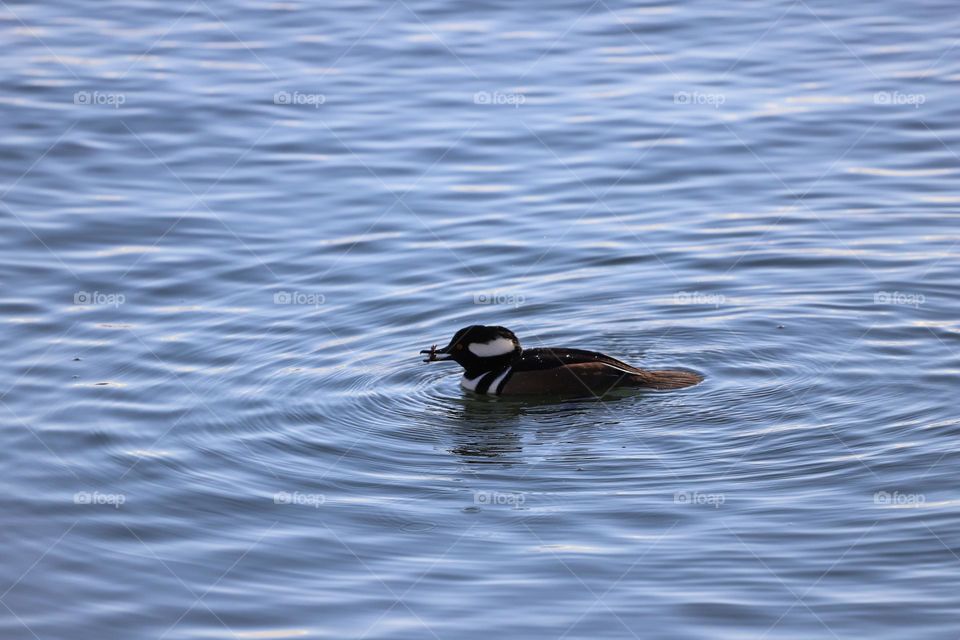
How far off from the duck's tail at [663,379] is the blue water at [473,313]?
0.16 m

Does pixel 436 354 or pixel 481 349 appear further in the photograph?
pixel 436 354

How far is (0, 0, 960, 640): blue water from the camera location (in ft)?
27.5

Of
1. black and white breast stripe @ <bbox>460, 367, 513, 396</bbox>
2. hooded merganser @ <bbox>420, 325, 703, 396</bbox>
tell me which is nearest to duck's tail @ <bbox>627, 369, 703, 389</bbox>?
hooded merganser @ <bbox>420, 325, 703, 396</bbox>

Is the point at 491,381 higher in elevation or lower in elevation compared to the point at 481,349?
lower

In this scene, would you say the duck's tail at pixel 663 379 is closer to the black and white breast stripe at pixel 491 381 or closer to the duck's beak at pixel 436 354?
the black and white breast stripe at pixel 491 381

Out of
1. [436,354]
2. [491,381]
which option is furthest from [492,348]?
[436,354]

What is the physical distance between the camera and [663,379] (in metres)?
11.2

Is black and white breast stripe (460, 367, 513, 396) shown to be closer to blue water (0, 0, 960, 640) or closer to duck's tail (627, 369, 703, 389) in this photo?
blue water (0, 0, 960, 640)

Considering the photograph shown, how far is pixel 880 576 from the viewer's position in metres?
8.21

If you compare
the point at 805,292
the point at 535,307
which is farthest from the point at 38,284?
the point at 805,292

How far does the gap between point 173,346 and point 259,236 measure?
2482 mm

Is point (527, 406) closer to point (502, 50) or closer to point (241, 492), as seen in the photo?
point (241, 492)

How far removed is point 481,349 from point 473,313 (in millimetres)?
1343

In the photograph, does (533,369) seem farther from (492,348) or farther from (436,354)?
(436,354)
